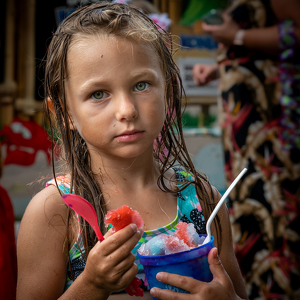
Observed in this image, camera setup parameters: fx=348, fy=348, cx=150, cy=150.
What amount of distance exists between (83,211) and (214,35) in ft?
4.18

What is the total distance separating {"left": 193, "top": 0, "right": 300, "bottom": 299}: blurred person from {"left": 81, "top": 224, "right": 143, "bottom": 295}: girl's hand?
993 mm

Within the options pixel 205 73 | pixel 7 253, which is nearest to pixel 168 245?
→ pixel 7 253

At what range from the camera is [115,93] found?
0.89 m

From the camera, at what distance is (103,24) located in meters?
0.96

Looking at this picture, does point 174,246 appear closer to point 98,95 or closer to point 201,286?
point 201,286

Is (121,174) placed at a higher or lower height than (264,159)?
higher

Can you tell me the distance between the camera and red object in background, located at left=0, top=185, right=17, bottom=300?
1.16m

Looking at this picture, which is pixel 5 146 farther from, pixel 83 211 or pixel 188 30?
pixel 83 211

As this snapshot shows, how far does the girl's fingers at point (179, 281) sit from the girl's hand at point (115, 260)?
71 millimetres

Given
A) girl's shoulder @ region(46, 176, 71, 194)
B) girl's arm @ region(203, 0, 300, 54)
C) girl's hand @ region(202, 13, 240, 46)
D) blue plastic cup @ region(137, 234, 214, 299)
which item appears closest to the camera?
blue plastic cup @ region(137, 234, 214, 299)

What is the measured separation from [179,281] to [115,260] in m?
0.14

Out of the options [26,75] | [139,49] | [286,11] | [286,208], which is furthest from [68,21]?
[26,75]

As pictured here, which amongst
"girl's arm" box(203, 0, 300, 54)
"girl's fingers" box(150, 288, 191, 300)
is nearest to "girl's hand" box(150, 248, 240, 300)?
"girl's fingers" box(150, 288, 191, 300)

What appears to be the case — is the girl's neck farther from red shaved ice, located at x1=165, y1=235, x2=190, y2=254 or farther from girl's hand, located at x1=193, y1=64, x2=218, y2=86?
girl's hand, located at x1=193, y1=64, x2=218, y2=86
